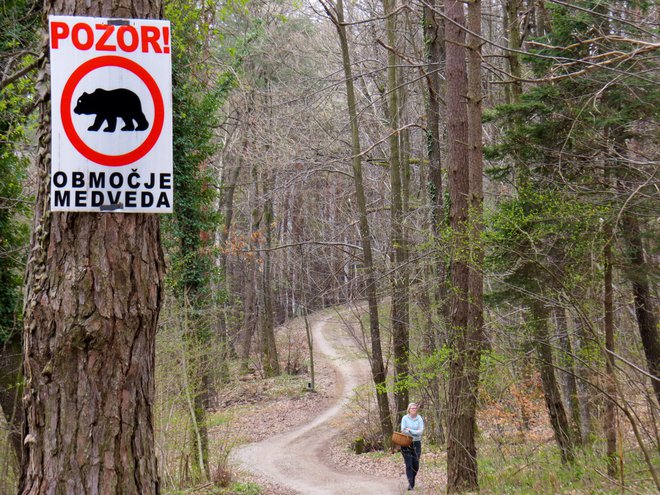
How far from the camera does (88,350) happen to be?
2.69 metres

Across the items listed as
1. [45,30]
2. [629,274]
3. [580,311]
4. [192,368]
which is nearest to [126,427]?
[45,30]

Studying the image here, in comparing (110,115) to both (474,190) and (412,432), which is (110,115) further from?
(412,432)

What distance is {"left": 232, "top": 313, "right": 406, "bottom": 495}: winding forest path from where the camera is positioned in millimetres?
16141

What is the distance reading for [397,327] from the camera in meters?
18.8

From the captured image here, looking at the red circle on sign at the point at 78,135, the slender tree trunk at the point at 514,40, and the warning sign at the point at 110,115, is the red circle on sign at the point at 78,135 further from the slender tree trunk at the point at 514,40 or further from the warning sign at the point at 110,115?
the slender tree trunk at the point at 514,40

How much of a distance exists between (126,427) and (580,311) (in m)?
5.29

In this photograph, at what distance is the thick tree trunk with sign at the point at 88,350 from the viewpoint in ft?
8.73

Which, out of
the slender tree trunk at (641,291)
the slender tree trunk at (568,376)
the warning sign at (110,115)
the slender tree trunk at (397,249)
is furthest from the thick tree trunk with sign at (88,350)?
the slender tree trunk at (397,249)

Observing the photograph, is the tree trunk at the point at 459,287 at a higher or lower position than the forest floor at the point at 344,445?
higher

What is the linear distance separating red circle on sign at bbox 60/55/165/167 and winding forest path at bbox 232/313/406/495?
12880 mm

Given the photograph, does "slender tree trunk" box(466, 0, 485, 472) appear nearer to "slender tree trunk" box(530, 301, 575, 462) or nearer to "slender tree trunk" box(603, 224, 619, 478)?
"slender tree trunk" box(530, 301, 575, 462)

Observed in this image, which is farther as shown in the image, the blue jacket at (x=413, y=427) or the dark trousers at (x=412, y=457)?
the dark trousers at (x=412, y=457)

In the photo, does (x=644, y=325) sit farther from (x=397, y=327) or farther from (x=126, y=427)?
(x=126, y=427)

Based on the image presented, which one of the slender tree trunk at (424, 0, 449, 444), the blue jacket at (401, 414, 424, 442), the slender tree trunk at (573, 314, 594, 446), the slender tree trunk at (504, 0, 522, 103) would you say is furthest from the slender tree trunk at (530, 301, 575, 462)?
the slender tree trunk at (504, 0, 522, 103)
